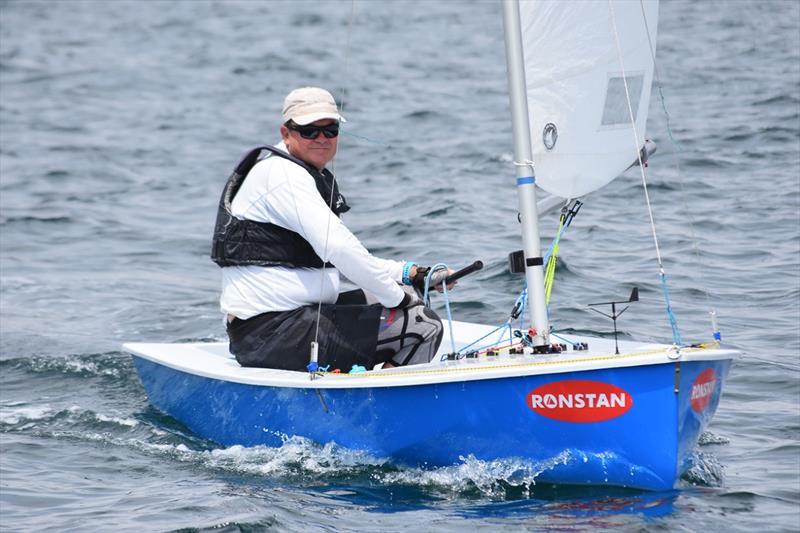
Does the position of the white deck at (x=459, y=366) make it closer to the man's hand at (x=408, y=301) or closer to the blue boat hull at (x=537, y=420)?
the blue boat hull at (x=537, y=420)

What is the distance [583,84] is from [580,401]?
4.56 feet

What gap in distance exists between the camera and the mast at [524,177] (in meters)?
4.82

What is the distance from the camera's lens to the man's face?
17.3ft

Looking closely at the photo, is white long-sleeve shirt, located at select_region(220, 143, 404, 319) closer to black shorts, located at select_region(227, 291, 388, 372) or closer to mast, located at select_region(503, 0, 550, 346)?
black shorts, located at select_region(227, 291, 388, 372)

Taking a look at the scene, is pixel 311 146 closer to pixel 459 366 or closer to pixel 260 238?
pixel 260 238

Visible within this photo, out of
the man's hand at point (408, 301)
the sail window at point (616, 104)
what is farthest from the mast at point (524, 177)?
the man's hand at point (408, 301)

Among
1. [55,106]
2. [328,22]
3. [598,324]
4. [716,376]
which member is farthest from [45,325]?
[328,22]

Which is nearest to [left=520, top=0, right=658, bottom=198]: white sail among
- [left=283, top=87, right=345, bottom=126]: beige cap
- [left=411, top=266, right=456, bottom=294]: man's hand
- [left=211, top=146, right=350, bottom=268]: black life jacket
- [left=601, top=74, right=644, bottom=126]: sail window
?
[left=601, top=74, right=644, bottom=126]: sail window

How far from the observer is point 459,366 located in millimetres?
4797

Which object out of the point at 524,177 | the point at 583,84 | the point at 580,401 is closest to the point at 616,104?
the point at 583,84

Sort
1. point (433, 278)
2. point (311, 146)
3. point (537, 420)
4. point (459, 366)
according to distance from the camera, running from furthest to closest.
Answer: point (433, 278) < point (311, 146) < point (459, 366) < point (537, 420)

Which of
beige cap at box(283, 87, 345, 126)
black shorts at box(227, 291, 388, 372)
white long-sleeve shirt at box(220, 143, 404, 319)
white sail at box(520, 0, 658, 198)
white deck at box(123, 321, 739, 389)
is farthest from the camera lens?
black shorts at box(227, 291, 388, 372)

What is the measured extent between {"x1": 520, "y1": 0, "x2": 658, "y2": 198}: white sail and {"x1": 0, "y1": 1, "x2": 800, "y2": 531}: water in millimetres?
816

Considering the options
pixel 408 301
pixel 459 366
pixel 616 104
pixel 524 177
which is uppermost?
pixel 616 104
